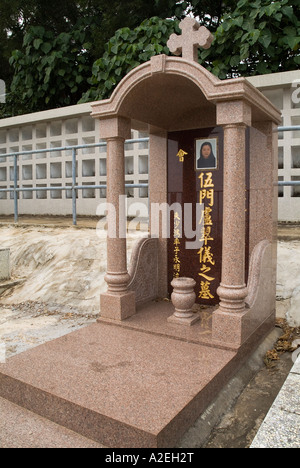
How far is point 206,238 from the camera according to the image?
3.79 m

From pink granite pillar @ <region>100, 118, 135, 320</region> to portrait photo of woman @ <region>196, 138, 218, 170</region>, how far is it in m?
0.73

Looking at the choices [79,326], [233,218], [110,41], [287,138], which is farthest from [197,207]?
[110,41]

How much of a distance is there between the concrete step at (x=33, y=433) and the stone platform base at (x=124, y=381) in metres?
0.04

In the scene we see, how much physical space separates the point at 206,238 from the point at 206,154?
812mm

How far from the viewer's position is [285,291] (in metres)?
3.90

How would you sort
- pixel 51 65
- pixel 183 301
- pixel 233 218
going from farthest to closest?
pixel 51 65, pixel 183 301, pixel 233 218

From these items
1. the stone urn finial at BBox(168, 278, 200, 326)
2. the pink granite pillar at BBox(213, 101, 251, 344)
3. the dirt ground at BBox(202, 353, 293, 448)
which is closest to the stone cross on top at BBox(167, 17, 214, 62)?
the pink granite pillar at BBox(213, 101, 251, 344)

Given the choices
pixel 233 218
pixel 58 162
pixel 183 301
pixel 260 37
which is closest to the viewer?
pixel 233 218

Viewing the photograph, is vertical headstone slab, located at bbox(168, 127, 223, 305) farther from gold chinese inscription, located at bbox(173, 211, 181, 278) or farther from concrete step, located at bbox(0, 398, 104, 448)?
concrete step, located at bbox(0, 398, 104, 448)

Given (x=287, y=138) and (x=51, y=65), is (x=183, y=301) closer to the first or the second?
(x=287, y=138)

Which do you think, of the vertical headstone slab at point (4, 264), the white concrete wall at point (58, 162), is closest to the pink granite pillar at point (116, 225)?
the vertical headstone slab at point (4, 264)

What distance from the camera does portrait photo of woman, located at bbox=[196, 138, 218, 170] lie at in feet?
12.1

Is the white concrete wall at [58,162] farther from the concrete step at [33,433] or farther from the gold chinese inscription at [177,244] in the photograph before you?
the concrete step at [33,433]

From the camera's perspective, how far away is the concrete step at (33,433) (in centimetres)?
208
